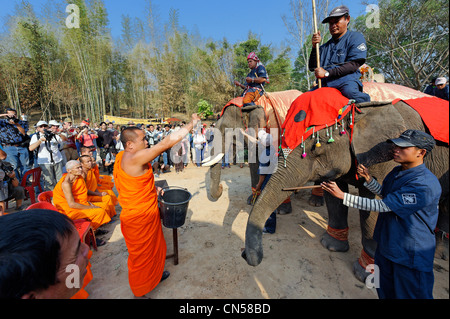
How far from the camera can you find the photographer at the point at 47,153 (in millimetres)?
5242

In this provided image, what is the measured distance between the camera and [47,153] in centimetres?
532

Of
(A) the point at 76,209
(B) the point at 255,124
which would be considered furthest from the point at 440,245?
(A) the point at 76,209

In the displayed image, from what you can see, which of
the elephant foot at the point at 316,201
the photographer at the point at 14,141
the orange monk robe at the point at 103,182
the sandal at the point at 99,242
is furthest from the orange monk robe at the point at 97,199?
the elephant foot at the point at 316,201

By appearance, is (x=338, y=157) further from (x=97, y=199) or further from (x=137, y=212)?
(x=97, y=199)

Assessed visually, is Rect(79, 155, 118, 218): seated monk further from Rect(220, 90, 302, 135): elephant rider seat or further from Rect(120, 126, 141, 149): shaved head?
Rect(220, 90, 302, 135): elephant rider seat

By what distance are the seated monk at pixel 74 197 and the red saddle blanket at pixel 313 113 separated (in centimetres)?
353

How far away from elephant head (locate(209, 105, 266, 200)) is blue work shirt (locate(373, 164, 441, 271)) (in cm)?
295

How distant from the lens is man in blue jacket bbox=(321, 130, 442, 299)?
4.81 feet

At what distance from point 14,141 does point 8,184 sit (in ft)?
5.60

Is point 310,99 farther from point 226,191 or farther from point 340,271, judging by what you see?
point 226,191

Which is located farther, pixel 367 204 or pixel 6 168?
pixel 6 168

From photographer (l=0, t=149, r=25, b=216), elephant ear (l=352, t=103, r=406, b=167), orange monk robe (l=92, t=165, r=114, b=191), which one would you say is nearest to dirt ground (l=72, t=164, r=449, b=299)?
orange monk robe (l=92, t=165, r=114, b=191)

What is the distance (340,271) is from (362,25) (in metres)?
17.6
